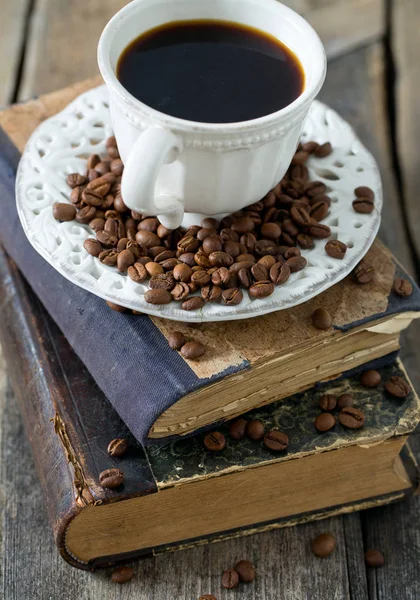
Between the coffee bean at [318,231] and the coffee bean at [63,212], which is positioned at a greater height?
the coffee bean at [63,212]

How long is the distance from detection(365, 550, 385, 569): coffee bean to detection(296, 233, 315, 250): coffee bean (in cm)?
50

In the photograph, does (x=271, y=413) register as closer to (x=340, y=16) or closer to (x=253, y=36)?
(x=253, y=36)

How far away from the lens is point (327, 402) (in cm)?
→ 120

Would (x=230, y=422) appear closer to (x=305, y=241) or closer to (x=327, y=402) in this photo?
(x=327, y=402)

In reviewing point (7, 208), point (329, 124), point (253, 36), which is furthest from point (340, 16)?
point (7, 208)

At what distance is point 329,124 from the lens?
53.4 inches

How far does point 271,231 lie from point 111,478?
40 centimetres

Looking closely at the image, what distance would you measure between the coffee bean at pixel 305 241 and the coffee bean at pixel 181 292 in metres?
0.19

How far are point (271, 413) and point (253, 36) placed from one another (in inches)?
21.1

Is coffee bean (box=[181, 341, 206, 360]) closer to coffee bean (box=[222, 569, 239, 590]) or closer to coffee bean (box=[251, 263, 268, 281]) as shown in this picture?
coffee bean (box=[251, 263, 268, 281])

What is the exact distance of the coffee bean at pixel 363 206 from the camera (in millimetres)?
1210

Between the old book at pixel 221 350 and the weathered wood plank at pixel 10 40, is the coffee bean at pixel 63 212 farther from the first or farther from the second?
the weathered wood plank at pixel 10 40

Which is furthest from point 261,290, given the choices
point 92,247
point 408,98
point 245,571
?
point 408,98

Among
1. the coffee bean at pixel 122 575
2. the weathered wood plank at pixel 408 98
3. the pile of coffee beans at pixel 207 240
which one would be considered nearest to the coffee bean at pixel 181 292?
the pile of coffee beans at pixel 207 240
